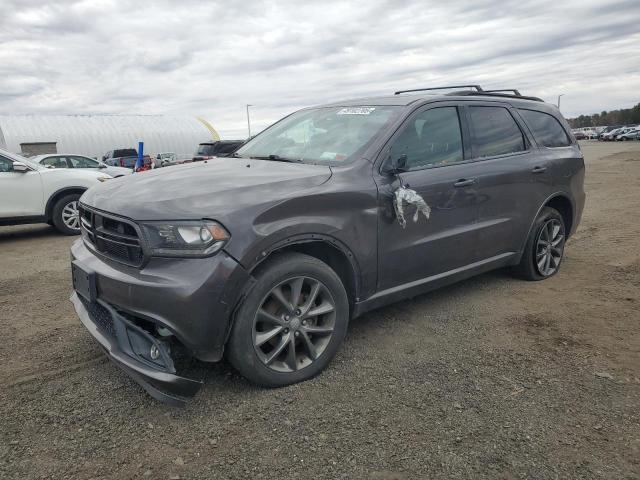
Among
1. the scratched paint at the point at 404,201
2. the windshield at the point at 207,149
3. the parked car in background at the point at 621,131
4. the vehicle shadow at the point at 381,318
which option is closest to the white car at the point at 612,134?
the parked car in background at the point at 621,131

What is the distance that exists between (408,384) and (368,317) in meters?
1.15

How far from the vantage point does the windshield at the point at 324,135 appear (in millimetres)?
3605

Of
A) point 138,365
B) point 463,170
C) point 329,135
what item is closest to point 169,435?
point 138,365

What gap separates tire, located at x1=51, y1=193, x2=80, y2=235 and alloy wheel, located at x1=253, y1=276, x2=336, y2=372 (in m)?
6.41

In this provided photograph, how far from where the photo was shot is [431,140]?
152 inches

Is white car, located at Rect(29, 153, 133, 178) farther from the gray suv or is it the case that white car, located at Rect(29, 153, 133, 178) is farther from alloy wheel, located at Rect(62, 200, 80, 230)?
the gray suv

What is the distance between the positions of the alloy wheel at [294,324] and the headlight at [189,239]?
1.42ft

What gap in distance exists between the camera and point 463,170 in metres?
3.97

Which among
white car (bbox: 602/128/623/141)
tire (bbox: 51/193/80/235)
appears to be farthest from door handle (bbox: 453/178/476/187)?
white car (bbox: 602/128/623/141)

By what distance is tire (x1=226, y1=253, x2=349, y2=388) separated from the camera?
2.80 metres

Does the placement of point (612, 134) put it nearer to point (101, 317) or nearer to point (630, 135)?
point (630, 135)

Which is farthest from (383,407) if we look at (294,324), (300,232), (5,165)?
(5,165)

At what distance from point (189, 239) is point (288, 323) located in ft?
2.51

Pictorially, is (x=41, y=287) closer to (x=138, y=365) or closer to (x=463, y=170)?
(x=138, y=365)
